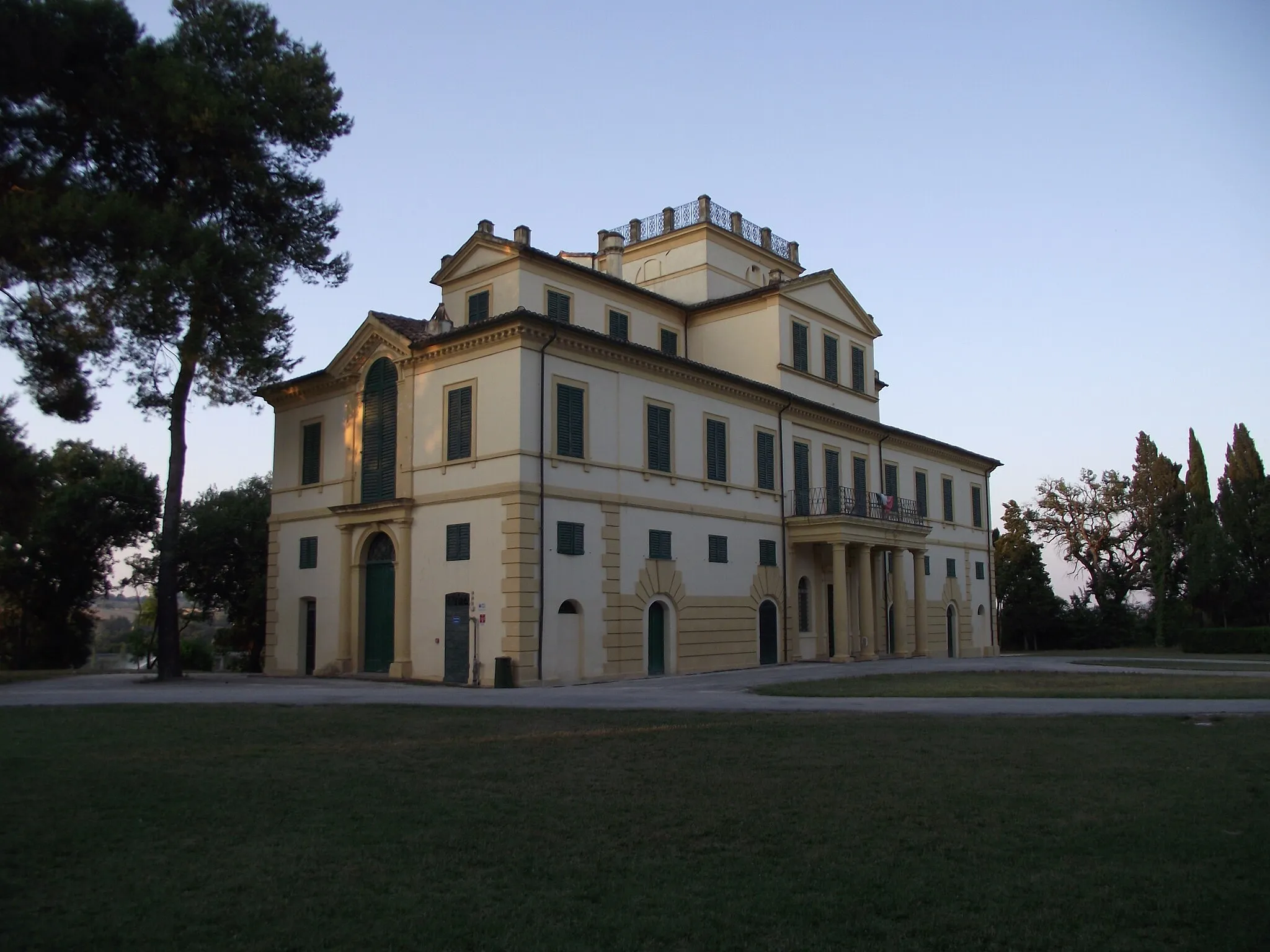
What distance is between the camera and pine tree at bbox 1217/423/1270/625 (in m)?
58.9

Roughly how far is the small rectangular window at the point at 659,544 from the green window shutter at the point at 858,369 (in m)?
13.7

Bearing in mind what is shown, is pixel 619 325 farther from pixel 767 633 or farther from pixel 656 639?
pixel 767 633

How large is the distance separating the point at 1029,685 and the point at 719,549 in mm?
11262

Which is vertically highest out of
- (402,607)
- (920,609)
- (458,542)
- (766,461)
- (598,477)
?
(766,461)

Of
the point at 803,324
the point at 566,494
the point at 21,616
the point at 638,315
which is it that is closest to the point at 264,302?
the point at 566,494

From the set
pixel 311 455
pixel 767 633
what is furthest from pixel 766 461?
pixel 311 455

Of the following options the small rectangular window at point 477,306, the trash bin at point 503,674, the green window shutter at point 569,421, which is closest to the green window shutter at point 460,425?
the green window shutter at point 569,421

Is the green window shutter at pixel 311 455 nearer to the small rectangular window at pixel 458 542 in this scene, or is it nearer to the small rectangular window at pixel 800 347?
the small rectangular window at pixel 458 542

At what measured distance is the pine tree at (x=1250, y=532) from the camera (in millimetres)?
58906

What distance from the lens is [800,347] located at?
3822cm

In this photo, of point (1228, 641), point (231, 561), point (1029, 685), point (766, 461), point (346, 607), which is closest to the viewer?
point (1029, 685)

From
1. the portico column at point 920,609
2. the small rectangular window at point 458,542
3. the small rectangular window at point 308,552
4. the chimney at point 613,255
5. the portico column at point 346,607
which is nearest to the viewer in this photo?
the small rectangular window at point 458,542

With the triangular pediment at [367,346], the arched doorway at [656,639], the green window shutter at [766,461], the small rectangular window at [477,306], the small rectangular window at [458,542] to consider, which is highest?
the small rectangular window at [477,306]

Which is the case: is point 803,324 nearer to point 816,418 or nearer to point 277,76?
point 816,418
